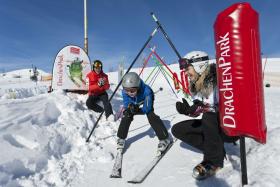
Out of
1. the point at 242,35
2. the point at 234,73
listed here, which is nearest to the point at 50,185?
the point at 234,73

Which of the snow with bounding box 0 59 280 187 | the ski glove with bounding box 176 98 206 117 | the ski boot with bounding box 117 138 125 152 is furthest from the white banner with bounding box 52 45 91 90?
the ski glove with bounding box 176 98 206 117

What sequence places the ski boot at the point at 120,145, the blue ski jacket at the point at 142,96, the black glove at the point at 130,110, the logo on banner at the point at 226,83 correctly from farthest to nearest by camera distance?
the blue ski jacket at the point at 142,96
the black glove at the point at 130,110
the ski boot at the point at 120,145
the logo on banner at the point at 226,83

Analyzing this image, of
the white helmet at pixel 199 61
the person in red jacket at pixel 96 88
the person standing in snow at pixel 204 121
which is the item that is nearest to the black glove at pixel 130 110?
the person standing in snow at pixel 204 121

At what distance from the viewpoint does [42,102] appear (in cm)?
593

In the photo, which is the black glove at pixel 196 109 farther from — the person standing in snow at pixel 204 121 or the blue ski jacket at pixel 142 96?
the blue ski jacket at pixel 142 96

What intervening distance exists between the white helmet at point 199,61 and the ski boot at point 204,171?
50.9 inches

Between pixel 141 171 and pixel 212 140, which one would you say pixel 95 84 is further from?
pixel 212 140

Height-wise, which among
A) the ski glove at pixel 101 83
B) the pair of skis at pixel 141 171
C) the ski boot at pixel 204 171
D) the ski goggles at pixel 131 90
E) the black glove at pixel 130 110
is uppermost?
the ski glove at pixel 101 83

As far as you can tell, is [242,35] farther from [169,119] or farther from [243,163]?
[169,119]

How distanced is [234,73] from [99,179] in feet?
7.29

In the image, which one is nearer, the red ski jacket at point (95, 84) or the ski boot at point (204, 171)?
the ski boot at point (204, 171)

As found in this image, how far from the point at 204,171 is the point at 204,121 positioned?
66 centimetres

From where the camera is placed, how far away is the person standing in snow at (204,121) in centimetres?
332

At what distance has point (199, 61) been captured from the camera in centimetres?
378
